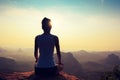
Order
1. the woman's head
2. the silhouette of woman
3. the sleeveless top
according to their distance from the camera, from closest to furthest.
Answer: the silhouette of woman, the sleeveless top, the woman's head

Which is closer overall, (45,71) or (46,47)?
(45,71)

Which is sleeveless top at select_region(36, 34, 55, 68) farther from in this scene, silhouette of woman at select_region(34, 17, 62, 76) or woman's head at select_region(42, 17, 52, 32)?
woman's head at select_region(42, 17, 52, 32)

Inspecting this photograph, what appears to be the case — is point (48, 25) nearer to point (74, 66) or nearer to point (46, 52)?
point (46, 52)

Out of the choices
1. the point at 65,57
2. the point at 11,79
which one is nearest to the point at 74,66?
the point at 65,57

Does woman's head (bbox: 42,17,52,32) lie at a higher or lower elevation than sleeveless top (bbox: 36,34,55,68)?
higher

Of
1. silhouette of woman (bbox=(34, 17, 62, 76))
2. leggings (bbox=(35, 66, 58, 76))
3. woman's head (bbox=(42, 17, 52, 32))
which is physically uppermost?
woman's head (bbox=(42, 17, 52, 32))

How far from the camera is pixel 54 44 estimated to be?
41.2ft

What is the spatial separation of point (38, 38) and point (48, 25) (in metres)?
0.70

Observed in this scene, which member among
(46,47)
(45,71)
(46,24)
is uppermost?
(46,24)

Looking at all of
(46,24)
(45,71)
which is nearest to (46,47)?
(46,24)

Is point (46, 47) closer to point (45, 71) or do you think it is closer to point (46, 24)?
point (46, 24)

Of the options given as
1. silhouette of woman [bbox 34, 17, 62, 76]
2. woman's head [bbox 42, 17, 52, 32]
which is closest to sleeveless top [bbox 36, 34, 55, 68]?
silhouette of woman [bbox 34, 17, 62, 76]

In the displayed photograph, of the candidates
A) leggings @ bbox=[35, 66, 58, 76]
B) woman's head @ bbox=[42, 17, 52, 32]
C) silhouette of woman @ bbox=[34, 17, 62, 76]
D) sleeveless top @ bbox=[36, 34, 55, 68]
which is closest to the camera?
leggings @ bbox=[35, 66, 58, 76]

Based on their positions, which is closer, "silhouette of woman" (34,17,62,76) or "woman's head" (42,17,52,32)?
"silhouette of woman" (34,17,62,76)
